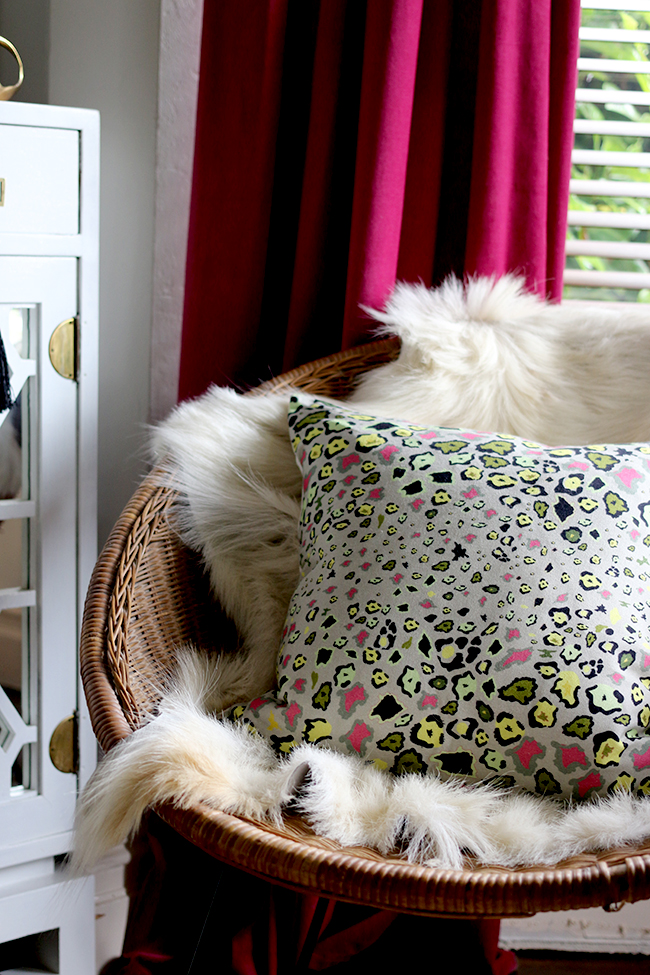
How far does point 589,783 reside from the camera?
647mm

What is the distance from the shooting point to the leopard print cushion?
66cm

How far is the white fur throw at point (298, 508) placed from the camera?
62cm

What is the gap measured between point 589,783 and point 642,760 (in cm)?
5

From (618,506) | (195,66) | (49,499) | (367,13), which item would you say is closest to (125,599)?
(49,499)

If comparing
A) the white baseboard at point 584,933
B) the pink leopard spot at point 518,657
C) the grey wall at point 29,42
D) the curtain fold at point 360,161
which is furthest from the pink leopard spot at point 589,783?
the grey wall at point 29,42

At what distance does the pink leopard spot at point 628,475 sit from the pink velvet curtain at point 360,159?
17.0 inches

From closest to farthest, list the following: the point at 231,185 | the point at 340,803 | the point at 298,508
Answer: the point at 340,803 → the point at 298,508 → the point at 231,185

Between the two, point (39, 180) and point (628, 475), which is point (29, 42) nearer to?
point (39, 180)

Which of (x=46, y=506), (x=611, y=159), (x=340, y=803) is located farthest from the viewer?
(x=611, y=159)

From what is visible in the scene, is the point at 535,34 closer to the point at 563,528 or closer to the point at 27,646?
the point at 563,528

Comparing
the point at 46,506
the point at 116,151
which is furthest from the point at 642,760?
the point at 116,151

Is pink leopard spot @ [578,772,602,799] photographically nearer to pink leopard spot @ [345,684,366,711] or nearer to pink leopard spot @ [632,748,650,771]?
pink leopard spot @ [632,748,650,771]

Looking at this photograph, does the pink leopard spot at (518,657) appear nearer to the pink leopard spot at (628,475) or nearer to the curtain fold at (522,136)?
the pink leopard spot at (628,475)

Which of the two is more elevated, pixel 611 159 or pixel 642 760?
pixel 611 159
